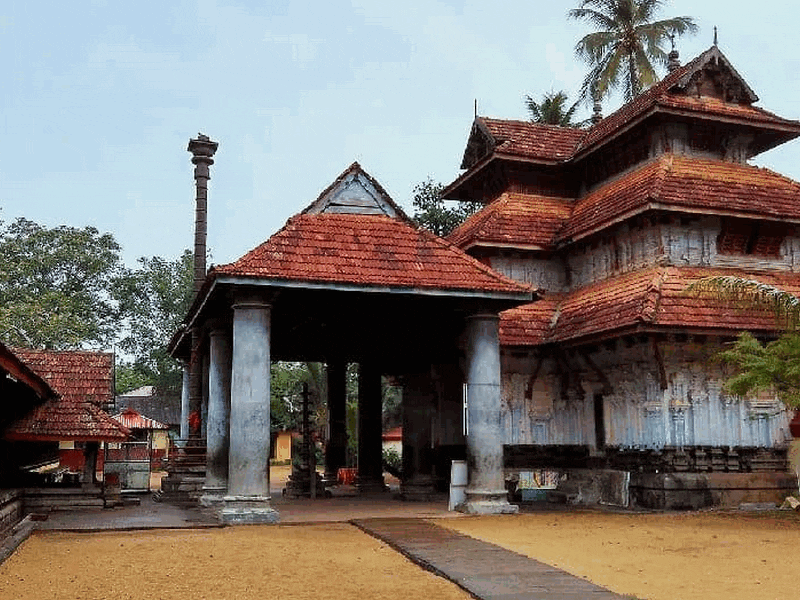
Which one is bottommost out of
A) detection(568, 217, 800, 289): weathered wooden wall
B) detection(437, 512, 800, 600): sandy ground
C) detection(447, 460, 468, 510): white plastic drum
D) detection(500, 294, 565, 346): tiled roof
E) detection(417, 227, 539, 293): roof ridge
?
detection(437, 512, 800, 600): sandy ground

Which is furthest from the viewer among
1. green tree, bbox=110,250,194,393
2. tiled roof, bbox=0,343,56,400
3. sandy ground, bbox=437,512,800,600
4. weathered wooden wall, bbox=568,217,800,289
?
green tree, bbox=110,250,194,393

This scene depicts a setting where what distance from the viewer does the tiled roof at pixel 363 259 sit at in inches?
575

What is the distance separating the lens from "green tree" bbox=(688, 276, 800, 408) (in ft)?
46.0

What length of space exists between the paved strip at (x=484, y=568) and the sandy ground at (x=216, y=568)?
0.71 feet

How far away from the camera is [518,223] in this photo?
70.2 feet

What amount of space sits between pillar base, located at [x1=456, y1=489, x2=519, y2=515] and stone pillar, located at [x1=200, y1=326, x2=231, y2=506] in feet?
16.3

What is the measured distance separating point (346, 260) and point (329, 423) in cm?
1165

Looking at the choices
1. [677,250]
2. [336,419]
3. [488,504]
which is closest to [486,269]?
[488,504]

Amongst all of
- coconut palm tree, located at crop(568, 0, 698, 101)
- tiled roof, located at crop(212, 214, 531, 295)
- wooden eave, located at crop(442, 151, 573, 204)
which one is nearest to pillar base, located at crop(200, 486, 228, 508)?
tiled roof, located at crop(212, 214, 531, 295)

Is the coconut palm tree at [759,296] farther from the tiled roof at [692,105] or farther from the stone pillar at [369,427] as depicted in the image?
the stone pillar at [369,427]

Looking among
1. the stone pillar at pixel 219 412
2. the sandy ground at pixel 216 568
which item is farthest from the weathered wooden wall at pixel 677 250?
the sandy ground at pixel 216 568

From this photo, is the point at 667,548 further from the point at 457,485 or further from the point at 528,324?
the point at 528,324

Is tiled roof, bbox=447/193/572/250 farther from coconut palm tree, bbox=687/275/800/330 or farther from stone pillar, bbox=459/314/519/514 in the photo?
coconut palm tree, bbox=687/275/800/330

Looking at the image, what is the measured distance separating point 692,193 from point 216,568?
13.2m
